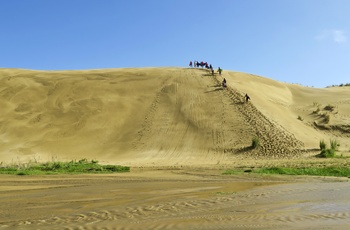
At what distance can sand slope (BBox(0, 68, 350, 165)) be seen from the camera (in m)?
25.3

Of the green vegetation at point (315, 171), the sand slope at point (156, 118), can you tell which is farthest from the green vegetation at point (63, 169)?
the green vegetation at point (315, 171)

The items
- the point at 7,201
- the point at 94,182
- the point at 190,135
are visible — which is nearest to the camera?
the point at 7,201

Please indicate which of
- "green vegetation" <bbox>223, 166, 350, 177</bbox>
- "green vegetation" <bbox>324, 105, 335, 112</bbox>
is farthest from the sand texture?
"green vegetation" <bbox>223, 166, 350, 177</bbox>

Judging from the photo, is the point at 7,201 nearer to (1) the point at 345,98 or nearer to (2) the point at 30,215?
(2) the point at 30,215

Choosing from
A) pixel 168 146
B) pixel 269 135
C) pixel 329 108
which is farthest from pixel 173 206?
pixel 329 108

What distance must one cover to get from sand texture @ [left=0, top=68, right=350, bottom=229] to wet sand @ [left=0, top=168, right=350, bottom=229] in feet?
0.08

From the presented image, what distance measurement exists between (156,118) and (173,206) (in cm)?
2393

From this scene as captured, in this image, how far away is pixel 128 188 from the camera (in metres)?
10.9

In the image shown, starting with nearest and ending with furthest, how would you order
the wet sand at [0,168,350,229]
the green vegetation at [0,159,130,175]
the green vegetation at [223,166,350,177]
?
1. the wet sand at [0,168,350,229]
2. the green vegetation at [223,166,350,177]
3. the green vegetation at [0,159,130,175]

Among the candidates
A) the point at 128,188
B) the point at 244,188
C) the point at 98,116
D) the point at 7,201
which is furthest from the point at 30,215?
the point at 98,116

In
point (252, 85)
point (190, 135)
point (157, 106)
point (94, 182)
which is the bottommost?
point (94, 182)

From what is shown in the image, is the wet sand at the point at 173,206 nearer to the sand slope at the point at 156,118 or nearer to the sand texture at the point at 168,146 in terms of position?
the sand texture at the point at 168,146

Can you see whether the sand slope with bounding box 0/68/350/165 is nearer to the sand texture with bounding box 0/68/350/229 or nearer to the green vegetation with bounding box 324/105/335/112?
the sand texture with bounding box 0/68/350/229

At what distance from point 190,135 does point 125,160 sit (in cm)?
614
